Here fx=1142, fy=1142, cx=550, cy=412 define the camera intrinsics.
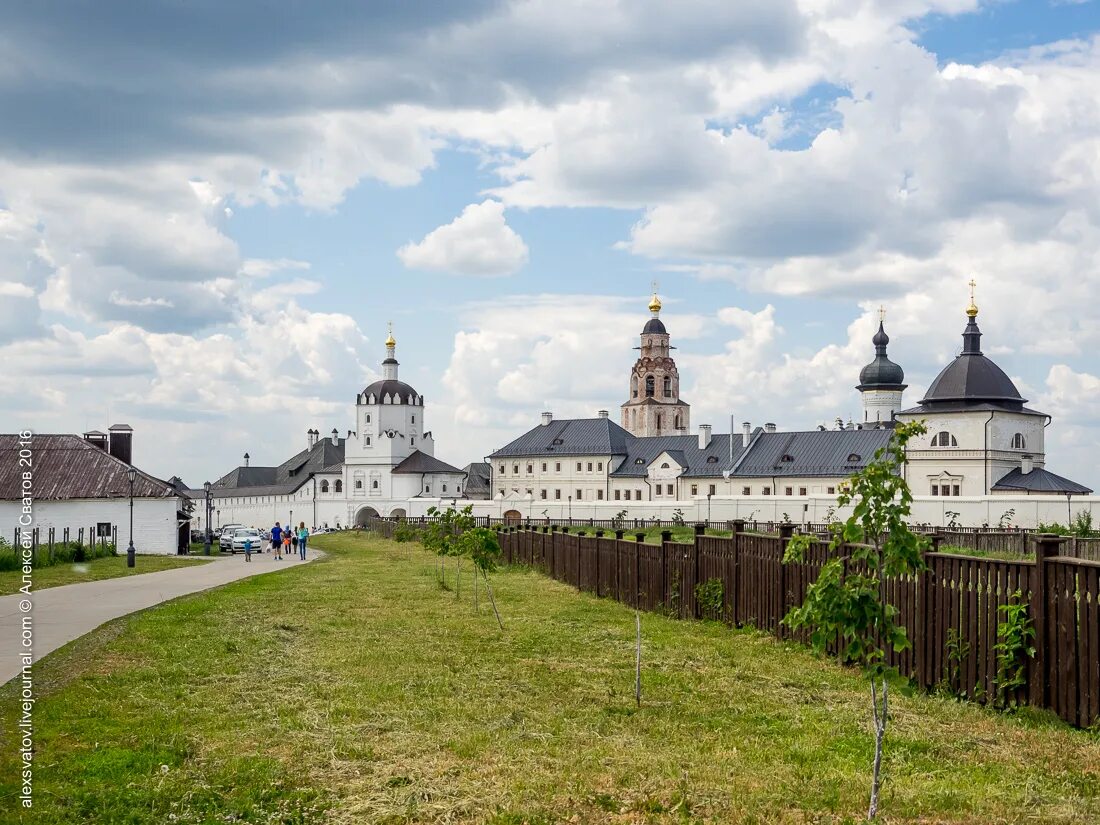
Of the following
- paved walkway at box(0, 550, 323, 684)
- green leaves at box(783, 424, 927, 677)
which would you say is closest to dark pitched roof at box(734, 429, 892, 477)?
paved walkway at box(0, 550, 323, 684)

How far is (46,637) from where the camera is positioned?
47.4ft

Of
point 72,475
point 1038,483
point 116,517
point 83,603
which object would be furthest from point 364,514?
point 83,603

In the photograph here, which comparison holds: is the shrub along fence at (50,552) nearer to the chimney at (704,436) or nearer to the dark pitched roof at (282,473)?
the chimney at (704,436)

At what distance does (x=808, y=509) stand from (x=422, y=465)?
2259 inches

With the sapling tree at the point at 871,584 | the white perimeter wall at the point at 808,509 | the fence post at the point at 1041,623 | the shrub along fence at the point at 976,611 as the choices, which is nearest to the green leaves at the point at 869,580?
the sapling tree at the point at 871,584

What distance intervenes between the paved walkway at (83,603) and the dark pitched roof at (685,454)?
57.9 metres

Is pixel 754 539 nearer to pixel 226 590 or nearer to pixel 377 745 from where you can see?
pixel 377 745

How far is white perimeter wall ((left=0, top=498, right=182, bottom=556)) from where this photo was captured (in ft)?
163

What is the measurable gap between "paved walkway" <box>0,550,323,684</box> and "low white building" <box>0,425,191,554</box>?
18969 millimetres

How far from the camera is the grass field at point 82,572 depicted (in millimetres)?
24700

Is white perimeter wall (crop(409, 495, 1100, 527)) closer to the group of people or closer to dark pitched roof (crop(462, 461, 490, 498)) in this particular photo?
the group of people

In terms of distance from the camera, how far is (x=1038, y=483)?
2559 inches

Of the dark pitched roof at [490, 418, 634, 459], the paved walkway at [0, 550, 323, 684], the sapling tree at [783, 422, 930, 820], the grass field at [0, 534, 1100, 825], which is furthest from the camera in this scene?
the dark pitched roof at [490, 418, 634, 459]

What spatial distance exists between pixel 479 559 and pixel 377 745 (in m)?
10.3
